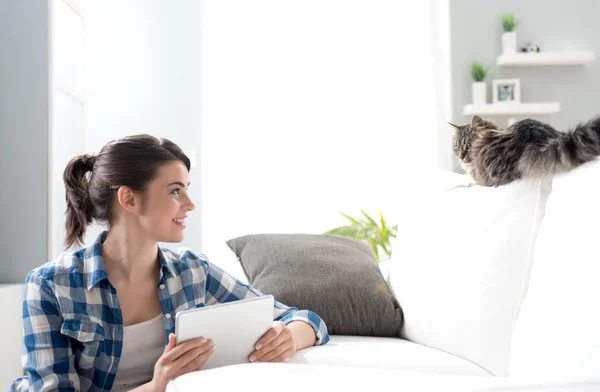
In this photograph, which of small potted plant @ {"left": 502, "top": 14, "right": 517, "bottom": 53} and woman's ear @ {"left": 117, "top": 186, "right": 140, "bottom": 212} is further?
small potted plant @ {"left": 502, "top": 14, "right": 517, "bottom": 53}

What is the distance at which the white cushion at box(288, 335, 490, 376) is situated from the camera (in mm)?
1284

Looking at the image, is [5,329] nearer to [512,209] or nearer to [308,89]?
[512,209]

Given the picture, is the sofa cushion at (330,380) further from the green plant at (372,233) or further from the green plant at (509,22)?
the green plant at (509,22)

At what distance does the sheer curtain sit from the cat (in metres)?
1.98

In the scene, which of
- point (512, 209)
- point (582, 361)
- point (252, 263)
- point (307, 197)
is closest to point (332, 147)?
point (307, 197)

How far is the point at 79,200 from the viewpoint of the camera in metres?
1.39

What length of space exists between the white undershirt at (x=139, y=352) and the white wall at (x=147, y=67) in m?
2.13

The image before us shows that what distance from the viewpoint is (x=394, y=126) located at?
3.51 meters

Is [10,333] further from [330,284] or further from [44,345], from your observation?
[330,284]

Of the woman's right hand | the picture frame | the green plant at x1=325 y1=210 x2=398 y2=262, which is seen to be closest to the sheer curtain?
the picture frame

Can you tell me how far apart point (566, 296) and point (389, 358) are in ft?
1.90

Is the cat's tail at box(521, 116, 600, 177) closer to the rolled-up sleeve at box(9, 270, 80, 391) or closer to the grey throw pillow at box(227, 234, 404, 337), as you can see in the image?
the grey throw pillow at box(227, 234, 404, 337)

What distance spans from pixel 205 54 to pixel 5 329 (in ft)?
6.31

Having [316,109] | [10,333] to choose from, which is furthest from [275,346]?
[316,109]
